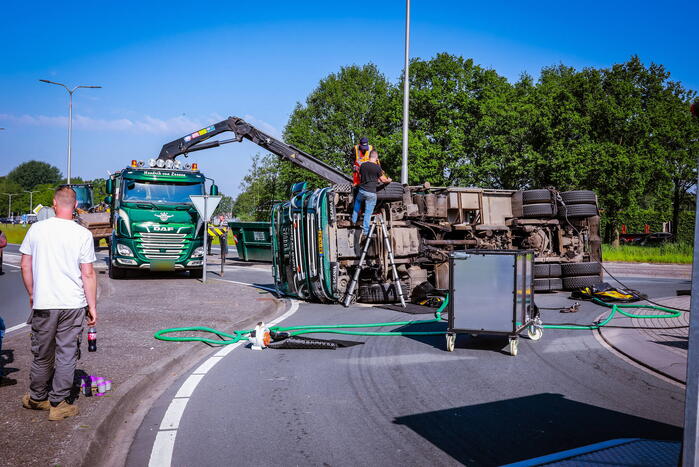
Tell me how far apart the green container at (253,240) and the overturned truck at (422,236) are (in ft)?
33.0

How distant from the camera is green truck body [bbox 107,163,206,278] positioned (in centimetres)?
1720

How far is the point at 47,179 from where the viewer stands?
17125 centimetres

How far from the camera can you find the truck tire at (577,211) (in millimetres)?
14602

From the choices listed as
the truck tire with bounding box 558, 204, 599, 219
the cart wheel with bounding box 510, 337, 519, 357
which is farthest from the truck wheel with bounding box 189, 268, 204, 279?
the cart wheel with bounding box 510, 337, 519, 357

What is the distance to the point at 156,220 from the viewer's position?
1730 cm

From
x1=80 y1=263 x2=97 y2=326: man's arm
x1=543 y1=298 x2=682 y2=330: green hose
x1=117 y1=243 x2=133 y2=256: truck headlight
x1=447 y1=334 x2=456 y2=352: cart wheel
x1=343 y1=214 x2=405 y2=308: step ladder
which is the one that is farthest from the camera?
x1=117 y1=243 x2=133 y2=256: truck headlight

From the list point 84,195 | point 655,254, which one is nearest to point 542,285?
point 655,254

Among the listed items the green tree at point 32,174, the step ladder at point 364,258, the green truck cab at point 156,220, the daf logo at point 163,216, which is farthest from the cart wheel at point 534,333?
the green tree at point 32,174

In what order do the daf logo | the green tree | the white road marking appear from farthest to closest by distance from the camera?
the green tree < the daf logo < the white road marking

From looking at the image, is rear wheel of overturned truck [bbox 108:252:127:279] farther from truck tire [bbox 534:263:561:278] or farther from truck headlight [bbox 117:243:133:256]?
truck tire [bbox 534:263:561:278]

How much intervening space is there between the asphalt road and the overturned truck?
421cm

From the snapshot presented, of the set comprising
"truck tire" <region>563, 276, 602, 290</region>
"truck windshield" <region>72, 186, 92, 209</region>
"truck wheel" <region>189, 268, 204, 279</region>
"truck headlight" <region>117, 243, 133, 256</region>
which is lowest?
"truck wheel" <region>189, 268, 204, 279</region>

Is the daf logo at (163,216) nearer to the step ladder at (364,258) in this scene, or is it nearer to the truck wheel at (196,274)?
the truck wheel at (196,274)

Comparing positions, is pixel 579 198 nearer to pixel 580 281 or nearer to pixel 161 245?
pixel 580 281
